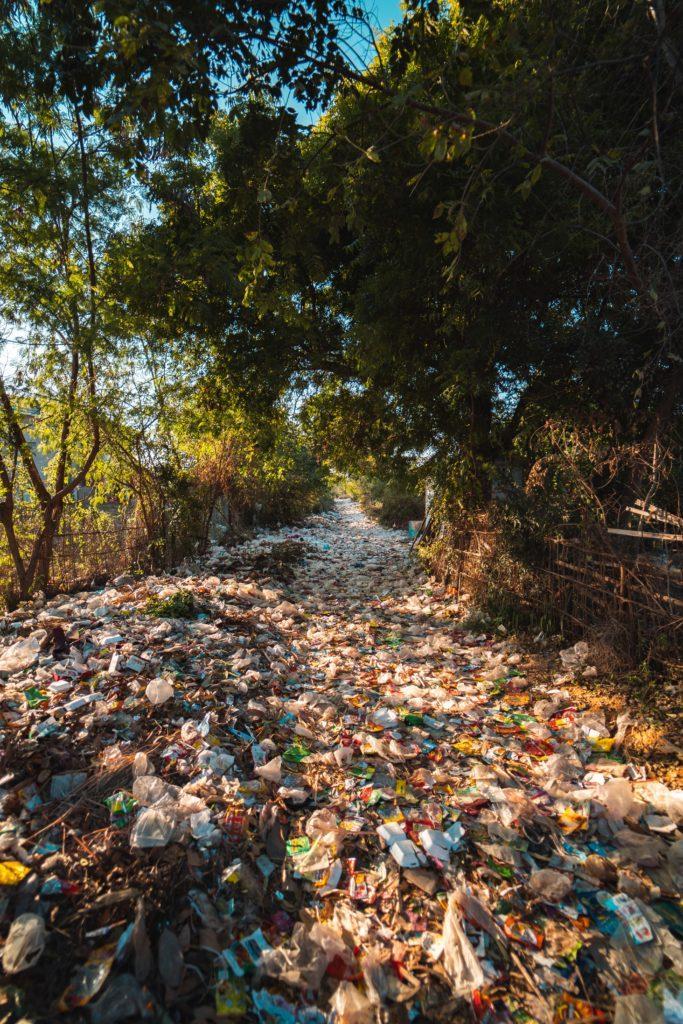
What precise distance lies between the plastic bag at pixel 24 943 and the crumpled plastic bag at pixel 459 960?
1259mm

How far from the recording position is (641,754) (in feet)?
8.75

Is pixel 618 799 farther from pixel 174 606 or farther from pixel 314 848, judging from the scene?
pixel 174 606

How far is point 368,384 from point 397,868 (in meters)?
5.53

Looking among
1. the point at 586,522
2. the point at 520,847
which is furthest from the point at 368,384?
the point at 520,847

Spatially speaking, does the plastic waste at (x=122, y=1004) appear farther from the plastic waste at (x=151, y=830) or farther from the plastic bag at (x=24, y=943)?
the plastic waste at (x=151, y=830)

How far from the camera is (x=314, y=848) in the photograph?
6.69ft

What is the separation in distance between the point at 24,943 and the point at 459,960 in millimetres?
1339

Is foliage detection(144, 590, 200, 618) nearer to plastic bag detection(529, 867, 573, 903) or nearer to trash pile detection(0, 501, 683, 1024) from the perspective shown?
trash pile detection(0, 501, 683, 1024)

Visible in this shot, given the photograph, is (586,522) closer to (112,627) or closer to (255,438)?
(112,627)

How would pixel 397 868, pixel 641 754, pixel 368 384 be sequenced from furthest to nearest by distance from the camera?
pixel 368 384, pixel 641 754, pixel 397 868

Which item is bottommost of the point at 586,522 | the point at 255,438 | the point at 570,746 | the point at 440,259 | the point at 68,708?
the point at 570,746

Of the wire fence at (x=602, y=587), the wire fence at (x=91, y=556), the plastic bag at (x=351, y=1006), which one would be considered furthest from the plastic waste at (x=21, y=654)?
the wire fence at (x=602, y=587)

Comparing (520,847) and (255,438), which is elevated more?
(255,438)

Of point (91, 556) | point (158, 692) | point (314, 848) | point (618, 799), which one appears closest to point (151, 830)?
point (314, 848)
